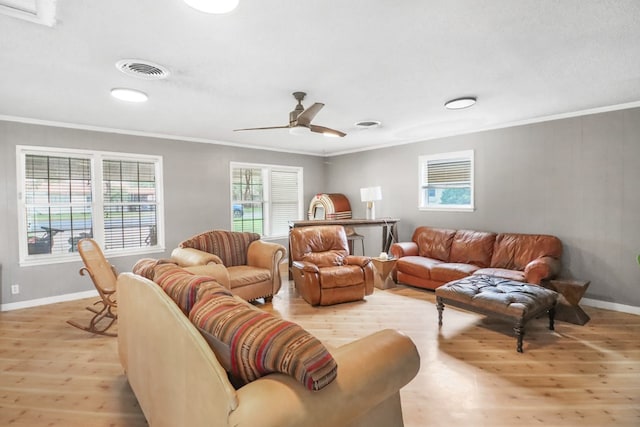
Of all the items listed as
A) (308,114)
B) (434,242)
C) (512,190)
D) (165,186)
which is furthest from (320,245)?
(512,190)

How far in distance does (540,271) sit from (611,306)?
1.17m

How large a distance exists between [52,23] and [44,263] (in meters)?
3.62

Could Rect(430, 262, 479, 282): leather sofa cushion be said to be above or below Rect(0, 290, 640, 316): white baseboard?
→ above

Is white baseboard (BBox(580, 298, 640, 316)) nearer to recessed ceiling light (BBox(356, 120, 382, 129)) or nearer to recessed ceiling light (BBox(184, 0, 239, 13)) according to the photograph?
recessed ceiling light (BBox(356, 120, 382, 129))

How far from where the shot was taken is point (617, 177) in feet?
12.5

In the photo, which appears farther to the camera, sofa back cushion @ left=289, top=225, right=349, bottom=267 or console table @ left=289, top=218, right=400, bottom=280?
console table @ left=289, top=218, right=400, bottom=280

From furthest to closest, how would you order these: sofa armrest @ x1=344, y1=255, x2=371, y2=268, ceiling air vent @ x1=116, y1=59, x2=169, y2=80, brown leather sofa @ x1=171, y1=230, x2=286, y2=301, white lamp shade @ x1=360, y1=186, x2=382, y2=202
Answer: white lamp shade @ x1=360, y1=186, x2=382, y2=202
sofa armrest @ x1=344, y1=255, x2=371, y2=268
brown leather sofa @ x1=171, y1=230, x2=286, y2=301
ceiling air vent @ x1=116, y1=59, x2=169, y2=80

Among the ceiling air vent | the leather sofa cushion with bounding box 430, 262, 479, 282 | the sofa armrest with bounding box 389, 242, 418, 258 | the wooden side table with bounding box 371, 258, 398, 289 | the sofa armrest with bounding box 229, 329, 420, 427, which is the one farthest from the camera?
the sofa armrest with bounding box 389, 242, 418, 258

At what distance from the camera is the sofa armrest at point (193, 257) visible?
3734 mm

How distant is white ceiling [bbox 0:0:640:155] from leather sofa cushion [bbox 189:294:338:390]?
5.38 ft

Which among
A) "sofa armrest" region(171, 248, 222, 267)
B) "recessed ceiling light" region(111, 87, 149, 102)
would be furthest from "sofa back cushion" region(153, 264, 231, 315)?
"recessed ceiling light" region(111, 87, 149, 102)

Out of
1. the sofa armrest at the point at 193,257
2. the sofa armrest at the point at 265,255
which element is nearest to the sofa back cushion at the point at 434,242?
the sofa armrest at the point at 265,255

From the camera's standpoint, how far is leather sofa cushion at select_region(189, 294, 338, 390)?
43.7 inches

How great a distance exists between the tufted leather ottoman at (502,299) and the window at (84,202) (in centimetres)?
446
